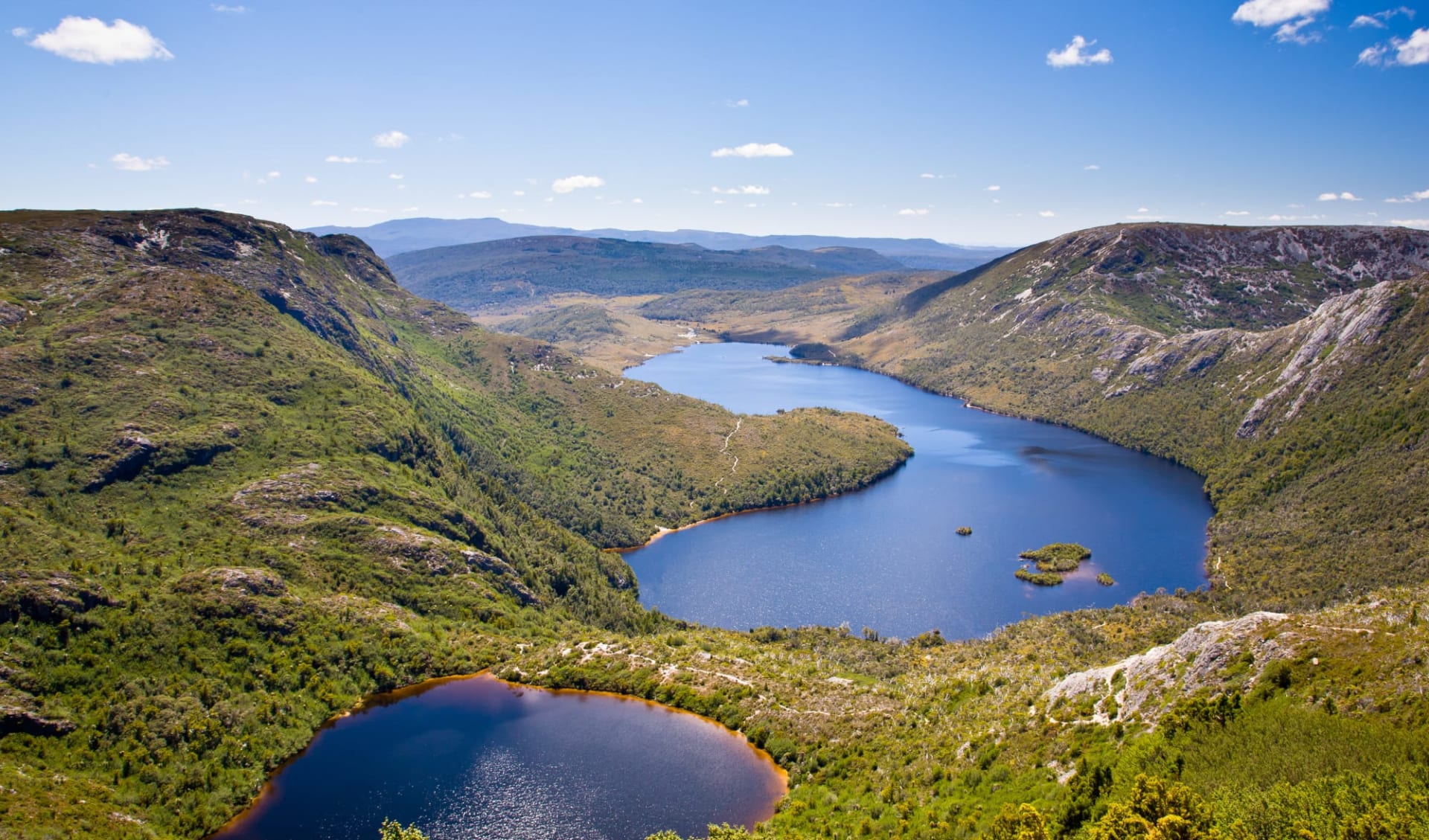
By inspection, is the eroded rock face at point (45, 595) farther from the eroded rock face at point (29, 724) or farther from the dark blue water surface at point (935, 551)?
the dark blue water surface at point (935, 551)

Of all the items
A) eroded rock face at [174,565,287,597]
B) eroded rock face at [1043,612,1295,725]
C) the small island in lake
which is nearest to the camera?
eroded rock face at [1043,612,1295,725]

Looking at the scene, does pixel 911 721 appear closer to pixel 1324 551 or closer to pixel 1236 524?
pixel 1324 551

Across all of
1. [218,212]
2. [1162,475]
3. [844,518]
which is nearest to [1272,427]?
[1162,475]

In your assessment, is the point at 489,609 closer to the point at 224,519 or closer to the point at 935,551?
the point at 224,519

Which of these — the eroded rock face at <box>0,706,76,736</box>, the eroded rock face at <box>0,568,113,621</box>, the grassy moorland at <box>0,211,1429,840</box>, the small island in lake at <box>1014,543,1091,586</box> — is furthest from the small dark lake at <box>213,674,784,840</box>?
the small island in lake at <box>1014,543,1091,586</box>

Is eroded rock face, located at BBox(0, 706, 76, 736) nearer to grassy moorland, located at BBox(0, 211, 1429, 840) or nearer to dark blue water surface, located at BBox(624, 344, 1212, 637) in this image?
grassy moorland, located at BBox(0, 211, 1429, 840)

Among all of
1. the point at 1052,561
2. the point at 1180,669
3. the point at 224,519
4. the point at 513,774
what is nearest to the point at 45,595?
the point at 224,519
